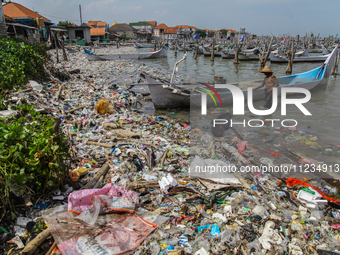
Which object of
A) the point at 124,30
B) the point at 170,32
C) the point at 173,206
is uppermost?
the point at 170,32

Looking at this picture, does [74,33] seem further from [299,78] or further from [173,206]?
[173,206]

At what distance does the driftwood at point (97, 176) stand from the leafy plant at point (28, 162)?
1.36ft

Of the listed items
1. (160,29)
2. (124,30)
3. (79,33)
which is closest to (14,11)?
(79,33)

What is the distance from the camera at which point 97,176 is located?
3725 mm

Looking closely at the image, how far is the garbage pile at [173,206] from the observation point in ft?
8.67

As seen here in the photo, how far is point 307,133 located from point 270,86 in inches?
78.7

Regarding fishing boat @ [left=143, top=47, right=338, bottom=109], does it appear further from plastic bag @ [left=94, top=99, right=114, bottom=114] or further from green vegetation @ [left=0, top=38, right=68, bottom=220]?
green vegetation @ [left=0, top=38, right=68, bottom=220]

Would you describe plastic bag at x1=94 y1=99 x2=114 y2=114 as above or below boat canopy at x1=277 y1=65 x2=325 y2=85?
below

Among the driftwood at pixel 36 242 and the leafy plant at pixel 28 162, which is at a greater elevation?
the leafy plant at pixel 28 162

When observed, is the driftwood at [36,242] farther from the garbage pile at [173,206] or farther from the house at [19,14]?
the house at [19,14]

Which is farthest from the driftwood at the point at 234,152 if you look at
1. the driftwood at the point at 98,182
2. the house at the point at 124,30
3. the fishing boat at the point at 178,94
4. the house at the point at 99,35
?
the house at the point at 124,30

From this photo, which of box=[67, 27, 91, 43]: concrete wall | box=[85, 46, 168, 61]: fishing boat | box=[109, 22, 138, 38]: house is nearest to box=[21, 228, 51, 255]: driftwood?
box=[85, 46, 168, 61]: fishing boat

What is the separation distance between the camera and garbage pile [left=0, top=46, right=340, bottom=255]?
2643 mm

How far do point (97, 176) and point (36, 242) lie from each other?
54.9 inches
